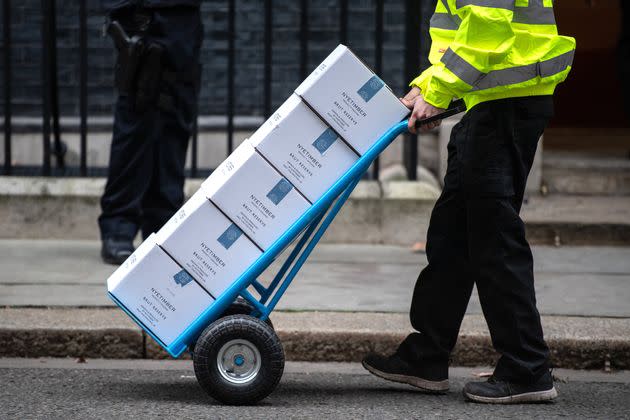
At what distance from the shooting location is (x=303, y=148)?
4402 mm

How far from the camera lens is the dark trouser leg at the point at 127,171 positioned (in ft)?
21.5

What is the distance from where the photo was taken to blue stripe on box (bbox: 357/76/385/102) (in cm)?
438

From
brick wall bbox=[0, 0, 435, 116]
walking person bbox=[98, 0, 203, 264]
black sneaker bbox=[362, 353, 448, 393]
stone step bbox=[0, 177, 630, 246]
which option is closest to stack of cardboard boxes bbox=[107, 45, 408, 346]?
black sneaker bbox=[362, 353, 448, 393]

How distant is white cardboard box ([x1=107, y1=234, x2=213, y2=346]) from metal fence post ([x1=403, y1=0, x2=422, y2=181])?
333 centimetres

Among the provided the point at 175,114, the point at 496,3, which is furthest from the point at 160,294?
the point at 175,114

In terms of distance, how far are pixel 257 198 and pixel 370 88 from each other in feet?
1.81

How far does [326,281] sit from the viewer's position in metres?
6.29

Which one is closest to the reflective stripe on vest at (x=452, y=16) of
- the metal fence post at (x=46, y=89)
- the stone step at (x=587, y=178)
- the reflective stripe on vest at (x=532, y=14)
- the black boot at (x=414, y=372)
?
the reflective stripe on vest at (x=532, y=14)

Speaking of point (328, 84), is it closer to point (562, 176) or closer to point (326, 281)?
point (326, 281)

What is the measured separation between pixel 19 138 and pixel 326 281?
2904 millimetres

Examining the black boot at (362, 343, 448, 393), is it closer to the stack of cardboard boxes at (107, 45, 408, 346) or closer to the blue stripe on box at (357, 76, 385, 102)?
the stack of cardboard boxes at (107, 45, 408, 346)

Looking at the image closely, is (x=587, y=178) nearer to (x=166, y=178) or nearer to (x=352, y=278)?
(x=352, y=278)

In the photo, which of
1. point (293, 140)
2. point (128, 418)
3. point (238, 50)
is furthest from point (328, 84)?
point (238, 50)

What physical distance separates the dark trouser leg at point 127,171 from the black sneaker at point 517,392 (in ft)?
8.83
